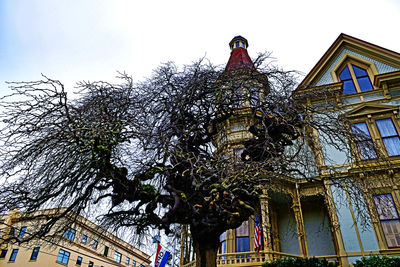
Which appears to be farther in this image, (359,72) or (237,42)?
(237,42)

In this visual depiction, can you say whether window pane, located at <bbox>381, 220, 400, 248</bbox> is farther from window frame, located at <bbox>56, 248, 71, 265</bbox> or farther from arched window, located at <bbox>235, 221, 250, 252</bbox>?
window frame, located at <bbox>56, 248, 71, 265</bbox>

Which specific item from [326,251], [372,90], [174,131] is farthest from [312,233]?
[174,131]

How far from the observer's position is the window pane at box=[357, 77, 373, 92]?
50.8ft

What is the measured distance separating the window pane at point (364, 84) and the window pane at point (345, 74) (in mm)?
644

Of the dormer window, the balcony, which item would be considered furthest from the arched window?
the dormer window

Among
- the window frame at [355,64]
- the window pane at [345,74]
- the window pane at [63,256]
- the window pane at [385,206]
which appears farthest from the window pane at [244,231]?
the window pane at [63,256]

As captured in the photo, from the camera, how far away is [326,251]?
13.1m

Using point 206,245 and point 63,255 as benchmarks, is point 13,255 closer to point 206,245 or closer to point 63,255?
point 63,255

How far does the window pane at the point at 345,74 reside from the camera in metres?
16.3

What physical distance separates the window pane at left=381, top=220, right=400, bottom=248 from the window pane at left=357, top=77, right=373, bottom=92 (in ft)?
25.5

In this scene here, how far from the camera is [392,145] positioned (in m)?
13.3

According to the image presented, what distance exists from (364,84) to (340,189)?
23.3 ft

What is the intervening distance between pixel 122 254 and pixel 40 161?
138 feet

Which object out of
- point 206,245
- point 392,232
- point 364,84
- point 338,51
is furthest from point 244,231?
point 338,51
